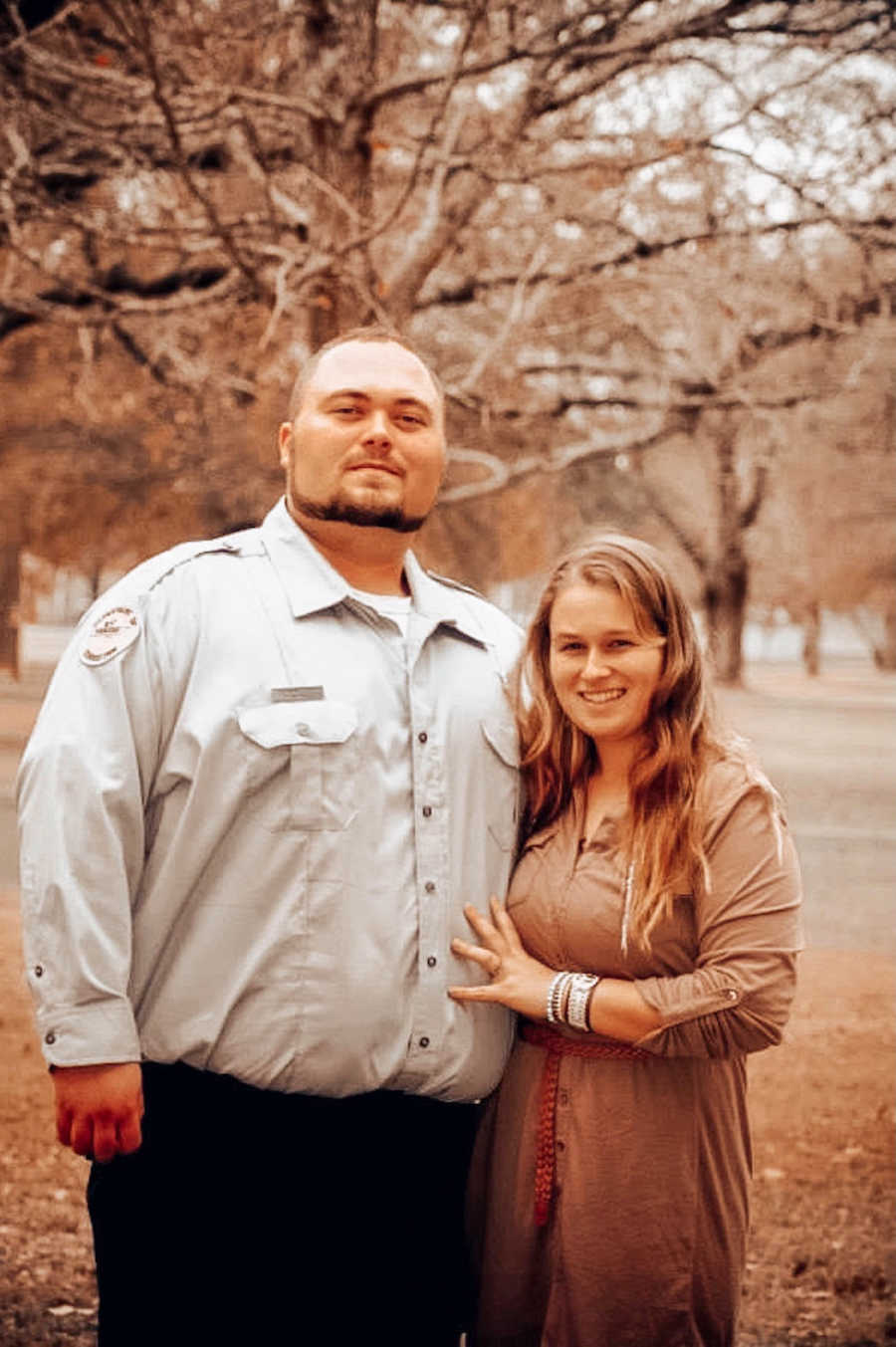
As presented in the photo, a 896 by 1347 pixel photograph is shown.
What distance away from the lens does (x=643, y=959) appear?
1.95m

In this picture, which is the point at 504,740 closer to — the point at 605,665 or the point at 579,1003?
the point at 605,665

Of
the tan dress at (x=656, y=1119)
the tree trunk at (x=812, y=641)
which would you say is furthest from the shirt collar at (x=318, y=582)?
the tree trunk at (x=812, y=641)

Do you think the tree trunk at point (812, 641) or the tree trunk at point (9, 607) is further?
the tree trunk at point (812, 641)

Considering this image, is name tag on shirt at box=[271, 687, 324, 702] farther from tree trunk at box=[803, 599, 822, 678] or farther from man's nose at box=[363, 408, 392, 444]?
tree trunk at box=[803, 599, 822, 678]

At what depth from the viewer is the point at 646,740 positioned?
80.7 inches

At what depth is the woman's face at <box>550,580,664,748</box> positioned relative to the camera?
203 centimetres

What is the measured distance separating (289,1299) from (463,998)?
49 cm

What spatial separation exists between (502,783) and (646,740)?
0.73ft

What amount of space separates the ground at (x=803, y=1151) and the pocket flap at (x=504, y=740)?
0.85 meters

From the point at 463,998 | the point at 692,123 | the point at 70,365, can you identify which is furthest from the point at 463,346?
the point at 463,998

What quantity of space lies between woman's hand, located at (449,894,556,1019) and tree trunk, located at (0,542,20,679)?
6.28 metres

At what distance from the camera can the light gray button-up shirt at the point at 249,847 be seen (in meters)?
1.81

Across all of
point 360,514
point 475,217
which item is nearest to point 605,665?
point 360,514

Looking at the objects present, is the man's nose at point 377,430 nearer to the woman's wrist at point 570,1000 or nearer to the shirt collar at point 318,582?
the shirt collar at point 318,582
